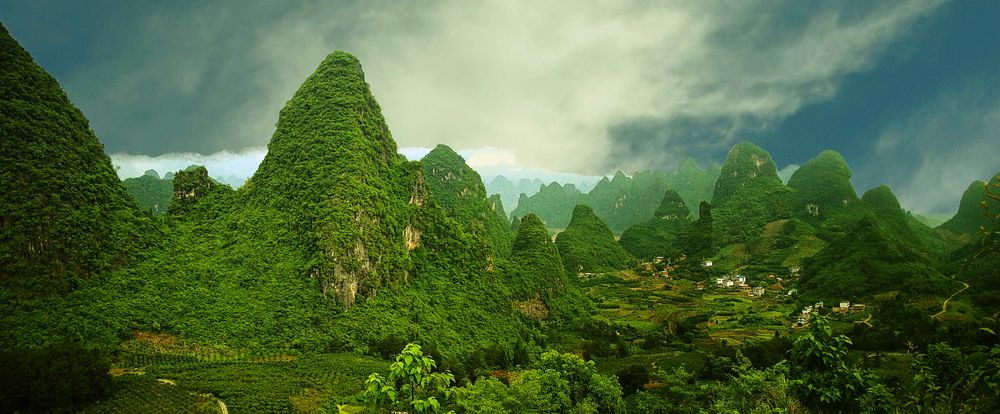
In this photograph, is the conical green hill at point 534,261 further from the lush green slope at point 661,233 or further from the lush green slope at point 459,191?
the lush green slope at point 661,233

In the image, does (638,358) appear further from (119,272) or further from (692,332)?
(119,272)

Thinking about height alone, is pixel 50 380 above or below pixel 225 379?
above

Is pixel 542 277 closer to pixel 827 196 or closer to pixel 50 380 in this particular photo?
pixel 50 380

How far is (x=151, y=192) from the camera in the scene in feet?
330

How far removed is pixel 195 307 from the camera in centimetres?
4459

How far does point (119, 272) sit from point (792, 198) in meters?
138

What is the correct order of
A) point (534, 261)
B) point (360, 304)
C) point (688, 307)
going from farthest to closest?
point (534, 261) < point (688, 307) < point (360, 304)

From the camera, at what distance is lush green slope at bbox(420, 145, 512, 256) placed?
353ft

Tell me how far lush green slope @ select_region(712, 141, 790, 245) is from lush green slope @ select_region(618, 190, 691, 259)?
34.3 feet

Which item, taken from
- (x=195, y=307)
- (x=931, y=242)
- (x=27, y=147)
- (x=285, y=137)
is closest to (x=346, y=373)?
(x=195, y=307)

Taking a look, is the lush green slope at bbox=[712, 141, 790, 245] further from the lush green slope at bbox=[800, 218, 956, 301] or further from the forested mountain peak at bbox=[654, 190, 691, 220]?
the lush green slope at bbox=[800, 218, 956, 301]

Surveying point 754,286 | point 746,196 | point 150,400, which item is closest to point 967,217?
point 746,196

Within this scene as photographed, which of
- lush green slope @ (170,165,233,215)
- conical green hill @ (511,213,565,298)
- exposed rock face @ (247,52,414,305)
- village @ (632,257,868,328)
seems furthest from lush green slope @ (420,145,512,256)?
lush green slope @ (170,165,233,215)

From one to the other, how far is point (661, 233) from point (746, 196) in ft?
81.1
